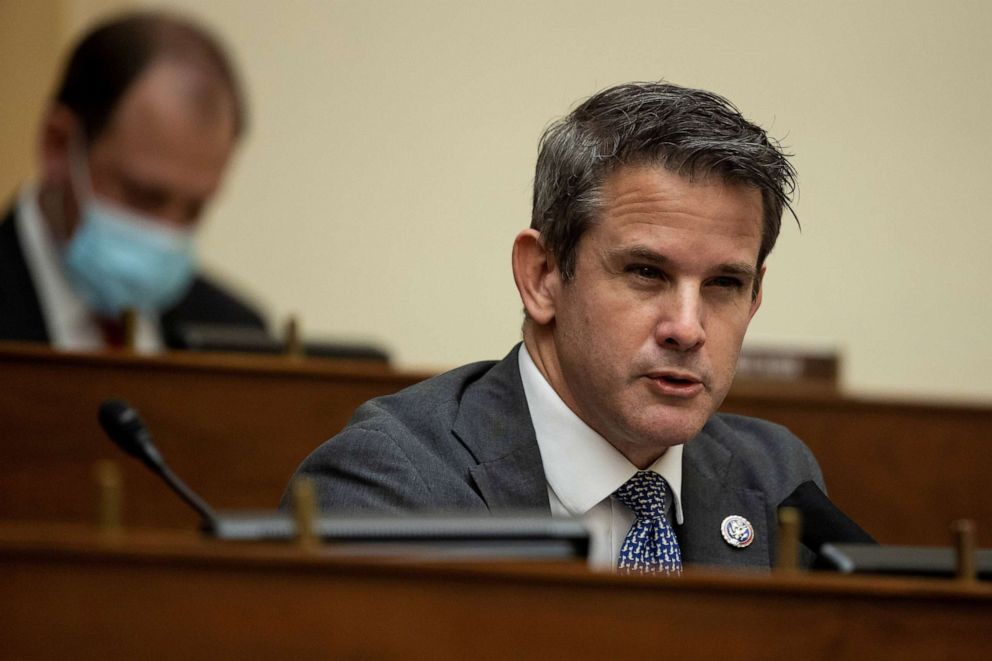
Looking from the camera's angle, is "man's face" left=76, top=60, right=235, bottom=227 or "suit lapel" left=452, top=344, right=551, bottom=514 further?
"man's face" left=76, top=60, right=235, bottom=227

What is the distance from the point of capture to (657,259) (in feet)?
6.36

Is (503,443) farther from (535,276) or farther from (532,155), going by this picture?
(532,155)

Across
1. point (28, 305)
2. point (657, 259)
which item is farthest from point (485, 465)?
point (28, 305)

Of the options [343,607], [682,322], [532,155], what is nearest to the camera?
[343,607]

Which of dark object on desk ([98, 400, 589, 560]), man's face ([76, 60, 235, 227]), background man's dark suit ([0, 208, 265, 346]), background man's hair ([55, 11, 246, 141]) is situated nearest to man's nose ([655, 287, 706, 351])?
dark object on desk ([98, 400, 589, 560])

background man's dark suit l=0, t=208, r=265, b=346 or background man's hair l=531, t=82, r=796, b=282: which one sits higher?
background man's hair l=531, t=82, r=796, b=282

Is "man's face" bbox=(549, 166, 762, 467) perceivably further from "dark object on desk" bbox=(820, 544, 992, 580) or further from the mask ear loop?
the mask ear loop

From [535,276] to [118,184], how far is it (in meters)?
2.37

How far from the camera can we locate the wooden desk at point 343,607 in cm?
115

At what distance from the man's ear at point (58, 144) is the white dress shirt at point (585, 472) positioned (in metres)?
2.55

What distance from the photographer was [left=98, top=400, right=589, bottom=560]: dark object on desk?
126 cm

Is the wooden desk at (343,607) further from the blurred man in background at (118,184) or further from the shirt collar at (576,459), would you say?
the blurred man in background at (118,184)

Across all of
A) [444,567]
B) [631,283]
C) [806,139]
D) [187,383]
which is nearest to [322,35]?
[806,139]

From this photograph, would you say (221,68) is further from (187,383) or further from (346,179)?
(187,383)
